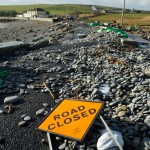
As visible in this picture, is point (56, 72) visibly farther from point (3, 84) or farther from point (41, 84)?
point (3, 84)

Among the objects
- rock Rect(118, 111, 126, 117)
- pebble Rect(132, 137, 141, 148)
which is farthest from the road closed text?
pebble Rect(132, 137, 141, 148)

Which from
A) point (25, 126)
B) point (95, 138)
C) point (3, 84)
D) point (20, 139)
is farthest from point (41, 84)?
point (95, 138)

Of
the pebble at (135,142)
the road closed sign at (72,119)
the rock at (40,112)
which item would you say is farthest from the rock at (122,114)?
the rock at (40,112)

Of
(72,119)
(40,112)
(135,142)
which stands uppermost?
(72,119)

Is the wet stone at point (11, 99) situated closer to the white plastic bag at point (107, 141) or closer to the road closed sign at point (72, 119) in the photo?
the road closed sign at point (72, 119)

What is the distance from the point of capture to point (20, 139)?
909cm

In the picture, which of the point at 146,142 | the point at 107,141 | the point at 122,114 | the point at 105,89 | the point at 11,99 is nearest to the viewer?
the point at 107,141

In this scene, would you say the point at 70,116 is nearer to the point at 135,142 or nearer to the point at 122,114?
the point at 122,114

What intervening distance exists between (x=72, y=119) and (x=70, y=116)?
0.72 ft

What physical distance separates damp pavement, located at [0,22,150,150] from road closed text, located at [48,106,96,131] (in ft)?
1.36

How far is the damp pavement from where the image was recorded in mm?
8812

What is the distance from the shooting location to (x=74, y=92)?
41.9ft

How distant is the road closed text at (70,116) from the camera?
356 inches

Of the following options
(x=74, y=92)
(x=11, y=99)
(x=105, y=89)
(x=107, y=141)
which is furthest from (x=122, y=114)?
(x=11, y=99)
